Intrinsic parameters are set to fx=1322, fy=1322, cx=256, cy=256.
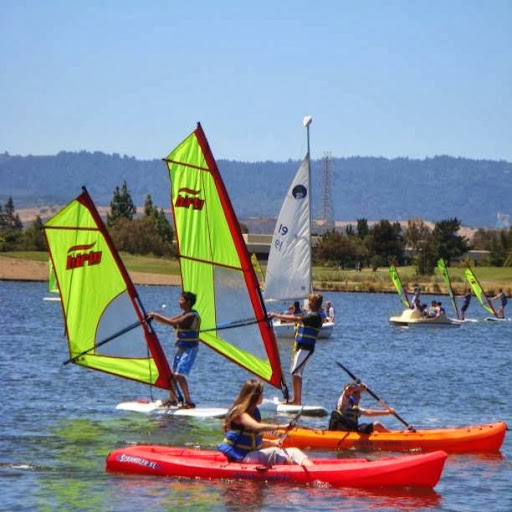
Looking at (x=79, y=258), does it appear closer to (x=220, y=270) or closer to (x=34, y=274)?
(x=220, y=270)

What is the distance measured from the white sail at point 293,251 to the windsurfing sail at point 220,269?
1513cm

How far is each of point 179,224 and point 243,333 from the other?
2104 millimetres

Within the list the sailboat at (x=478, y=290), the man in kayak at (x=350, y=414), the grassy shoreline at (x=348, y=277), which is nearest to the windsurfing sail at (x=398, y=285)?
the sailboat at (x=478, y=290)

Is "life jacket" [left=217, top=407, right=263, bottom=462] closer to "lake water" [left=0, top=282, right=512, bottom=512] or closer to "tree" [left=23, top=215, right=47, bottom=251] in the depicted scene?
"lake water" [left=0, top=282, right=512, bottom=512]

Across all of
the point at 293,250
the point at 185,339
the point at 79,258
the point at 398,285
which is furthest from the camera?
the point at 398,285

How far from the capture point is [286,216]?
37312mm

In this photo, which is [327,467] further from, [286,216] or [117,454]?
[286,216]

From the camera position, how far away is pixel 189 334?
2136cm

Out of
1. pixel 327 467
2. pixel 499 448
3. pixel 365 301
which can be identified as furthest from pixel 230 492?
pixel 365 301

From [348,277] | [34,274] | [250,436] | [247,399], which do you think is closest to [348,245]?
[348,277]

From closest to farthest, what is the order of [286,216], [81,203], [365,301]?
[81,203], [286,216], [365,301]

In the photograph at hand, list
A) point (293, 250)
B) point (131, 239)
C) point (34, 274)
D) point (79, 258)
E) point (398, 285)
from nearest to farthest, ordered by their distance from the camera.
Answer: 1. point (79, 258)
2. point (293, 250)
3. point (398, 285)
4. point (34, 274)
5. point (131, 239)

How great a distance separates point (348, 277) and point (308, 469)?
294 ft

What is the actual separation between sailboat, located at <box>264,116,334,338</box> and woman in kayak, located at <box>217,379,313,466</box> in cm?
2059
